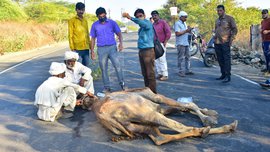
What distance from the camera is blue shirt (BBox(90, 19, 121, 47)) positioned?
7.20 meters

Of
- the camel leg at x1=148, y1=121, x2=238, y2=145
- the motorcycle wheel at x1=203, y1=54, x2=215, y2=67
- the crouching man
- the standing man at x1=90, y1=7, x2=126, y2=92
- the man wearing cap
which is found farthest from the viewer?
the motorcycle wheel at x1=203, y1=54, x2=215, y2=67

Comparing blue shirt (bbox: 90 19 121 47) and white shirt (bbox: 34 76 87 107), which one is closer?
white shirt (bbox: 34 76 87 107)

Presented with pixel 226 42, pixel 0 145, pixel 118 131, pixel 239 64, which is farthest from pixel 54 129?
pixel 239 64

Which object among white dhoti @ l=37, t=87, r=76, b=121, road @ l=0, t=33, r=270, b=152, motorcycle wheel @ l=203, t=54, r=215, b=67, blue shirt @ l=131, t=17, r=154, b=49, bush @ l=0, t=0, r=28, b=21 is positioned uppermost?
bush @ l=0, t=0, r=28, b=21

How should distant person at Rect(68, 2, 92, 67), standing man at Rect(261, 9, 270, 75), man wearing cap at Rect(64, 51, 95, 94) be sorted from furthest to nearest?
standing man at Rect(261, 9, 270, 75) → distant person at Rect(68, 2, 92, 67) → man wearing cap at Rect(64, 51, 95, 94)

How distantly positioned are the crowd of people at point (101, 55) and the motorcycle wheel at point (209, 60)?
181 centimetres

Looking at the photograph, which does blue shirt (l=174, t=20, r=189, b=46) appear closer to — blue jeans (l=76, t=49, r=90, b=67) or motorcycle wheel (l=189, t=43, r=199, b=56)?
blue jeans (l=76, t=49, r=90, b=67)

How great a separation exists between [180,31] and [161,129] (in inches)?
198

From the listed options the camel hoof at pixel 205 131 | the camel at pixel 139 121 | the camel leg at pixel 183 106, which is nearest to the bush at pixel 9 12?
the camel leg at pixel 183 106

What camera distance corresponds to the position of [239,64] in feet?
40.5

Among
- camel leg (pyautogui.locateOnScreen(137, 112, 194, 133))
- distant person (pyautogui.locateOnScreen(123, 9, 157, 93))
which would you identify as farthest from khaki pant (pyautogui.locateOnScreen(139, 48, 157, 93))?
camel leg (pyautogui.locateOnScreen(137, 112, 194, 133))

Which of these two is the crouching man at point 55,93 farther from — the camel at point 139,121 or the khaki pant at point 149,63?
the khaki pant at point 149,63

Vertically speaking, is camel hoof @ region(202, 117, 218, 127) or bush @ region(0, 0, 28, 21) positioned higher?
bush @ region(0, 0, 28, 21)

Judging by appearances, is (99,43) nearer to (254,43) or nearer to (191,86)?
(191,86)
